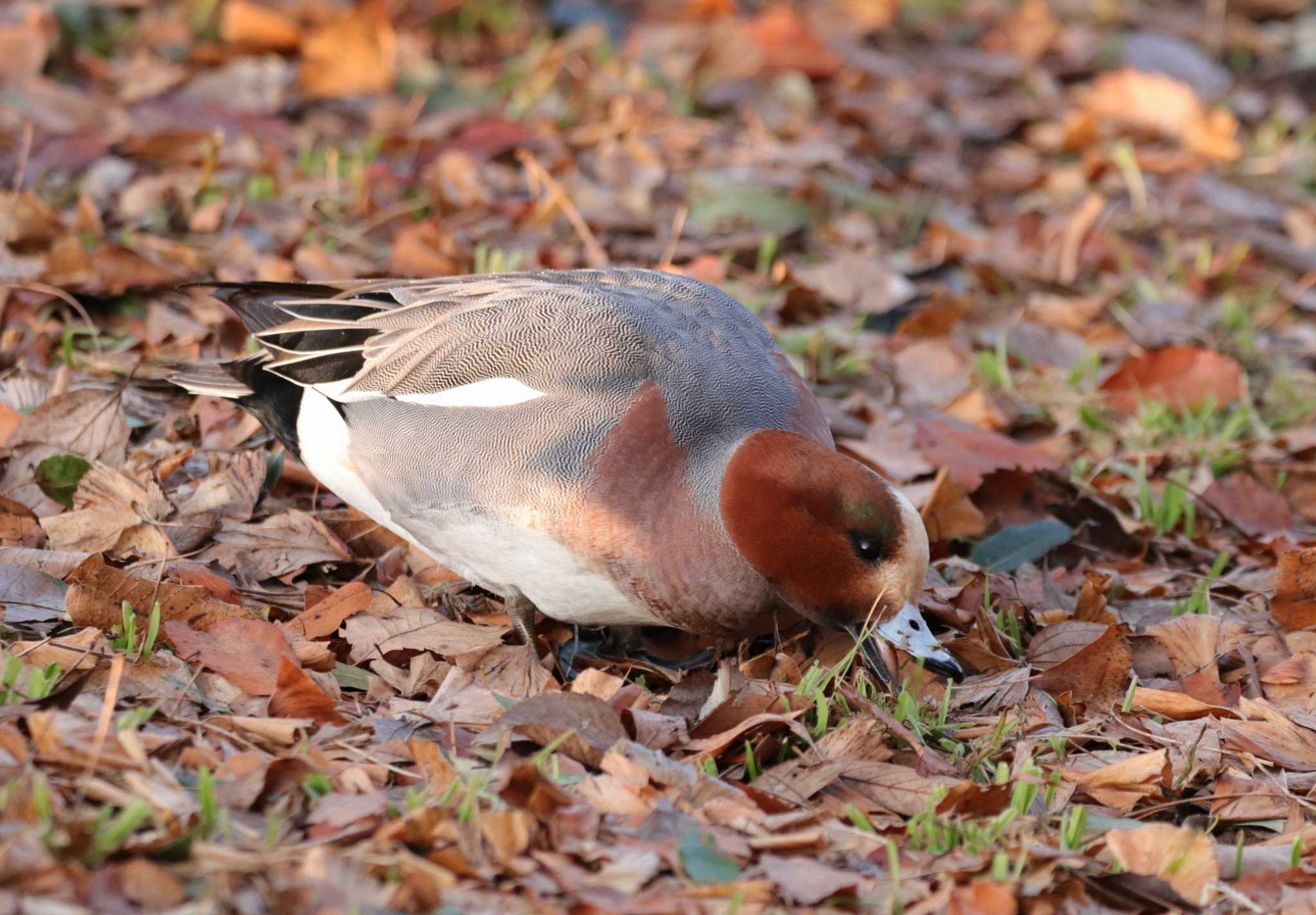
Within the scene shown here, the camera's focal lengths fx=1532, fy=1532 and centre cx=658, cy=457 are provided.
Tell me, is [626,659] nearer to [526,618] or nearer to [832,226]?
[526,618]

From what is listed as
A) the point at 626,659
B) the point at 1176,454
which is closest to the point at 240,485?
the point at 626,659

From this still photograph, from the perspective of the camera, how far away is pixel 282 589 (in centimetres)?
357

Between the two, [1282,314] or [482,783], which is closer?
[482,783]

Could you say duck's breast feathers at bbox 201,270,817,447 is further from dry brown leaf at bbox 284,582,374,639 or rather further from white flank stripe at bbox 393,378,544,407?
dry brown leaf at bbox 284,582,374,639

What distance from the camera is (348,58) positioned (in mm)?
6547

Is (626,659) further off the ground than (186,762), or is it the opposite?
(186,762)

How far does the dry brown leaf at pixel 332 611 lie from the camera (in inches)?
131

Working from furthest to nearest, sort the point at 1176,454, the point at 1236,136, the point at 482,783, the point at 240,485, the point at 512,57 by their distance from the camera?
the point at 1236,136 → the point at 512,57 → the point at 1176,454 → the point at 240,485 → the point at 482,783

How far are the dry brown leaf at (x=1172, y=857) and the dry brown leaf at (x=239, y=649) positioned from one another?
1.57 metres

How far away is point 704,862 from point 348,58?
4.91m

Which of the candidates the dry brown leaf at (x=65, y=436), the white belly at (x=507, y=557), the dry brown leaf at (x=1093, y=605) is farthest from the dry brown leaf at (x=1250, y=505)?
the dry brown leaf at (x=65, y=436)

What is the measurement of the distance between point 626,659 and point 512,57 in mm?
4326

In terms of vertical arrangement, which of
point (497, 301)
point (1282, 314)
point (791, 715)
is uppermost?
point (497, 301)

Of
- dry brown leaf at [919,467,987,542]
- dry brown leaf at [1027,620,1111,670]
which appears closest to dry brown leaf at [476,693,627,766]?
dry brown leaf at [1027,620,1111,670]
